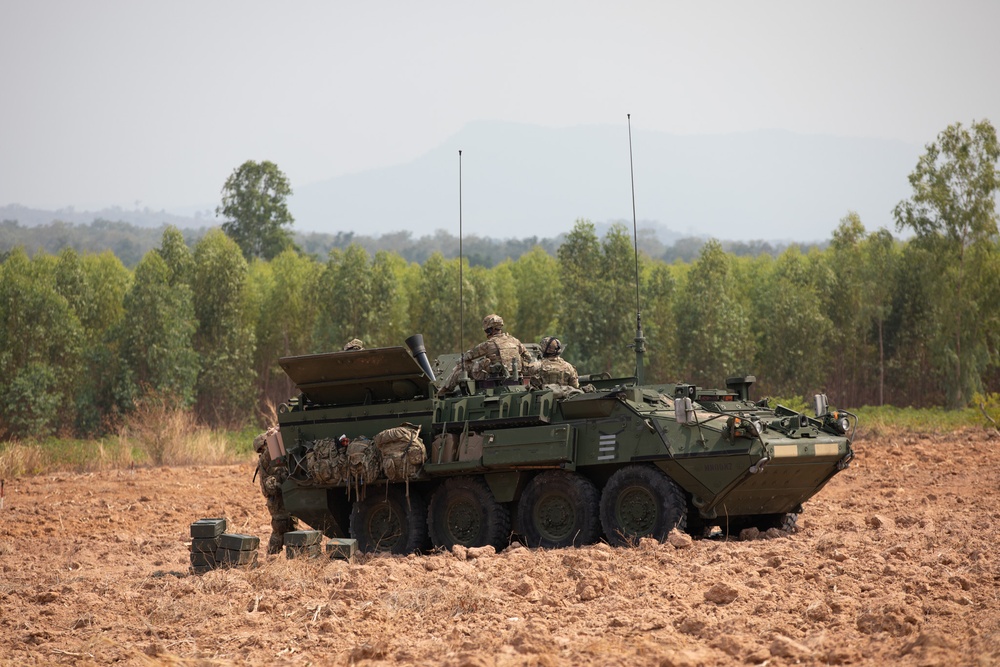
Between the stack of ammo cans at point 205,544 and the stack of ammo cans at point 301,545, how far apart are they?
0.65 metres

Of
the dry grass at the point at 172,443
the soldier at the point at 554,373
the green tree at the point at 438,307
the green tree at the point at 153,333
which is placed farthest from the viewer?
the green tree at the point at 438,307

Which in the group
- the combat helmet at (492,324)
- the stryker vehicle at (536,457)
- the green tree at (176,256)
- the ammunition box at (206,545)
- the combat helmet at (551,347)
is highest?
the green tree at (176,256)

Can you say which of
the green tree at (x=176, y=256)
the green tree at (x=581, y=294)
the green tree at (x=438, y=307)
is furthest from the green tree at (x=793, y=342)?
the green tree at (x=176, y=256)

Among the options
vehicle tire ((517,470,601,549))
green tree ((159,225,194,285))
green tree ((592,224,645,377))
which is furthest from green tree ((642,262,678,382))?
vehicle tire ((517,470,601,549))

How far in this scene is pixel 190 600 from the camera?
396 inches

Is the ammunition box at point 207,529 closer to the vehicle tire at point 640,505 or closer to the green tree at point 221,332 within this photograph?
the vehicle tire at point 640,505

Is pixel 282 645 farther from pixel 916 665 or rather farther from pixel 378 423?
pixel 378 423

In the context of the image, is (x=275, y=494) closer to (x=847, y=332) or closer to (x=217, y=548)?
(x=217, y=548)

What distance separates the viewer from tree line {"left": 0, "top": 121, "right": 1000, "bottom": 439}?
34.7 metres

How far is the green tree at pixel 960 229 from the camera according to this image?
112 ft

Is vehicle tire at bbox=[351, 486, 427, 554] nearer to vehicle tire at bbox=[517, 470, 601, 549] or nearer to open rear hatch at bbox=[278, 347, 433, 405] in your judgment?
open rear hatch at bbox=[278, 347, 433, 405]

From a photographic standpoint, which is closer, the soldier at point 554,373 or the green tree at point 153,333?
the soldier at point 554,373

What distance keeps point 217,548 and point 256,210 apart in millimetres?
48850

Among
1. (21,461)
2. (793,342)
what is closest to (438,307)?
(793,342)
